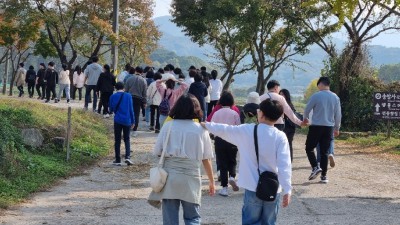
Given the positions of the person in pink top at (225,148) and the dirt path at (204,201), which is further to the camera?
the person in pink top at (225,148)

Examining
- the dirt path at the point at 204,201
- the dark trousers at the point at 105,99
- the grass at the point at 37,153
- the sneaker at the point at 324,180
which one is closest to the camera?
the dirt path at the point at 204,201

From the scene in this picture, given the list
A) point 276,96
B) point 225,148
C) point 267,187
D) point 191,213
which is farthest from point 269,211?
point 276,96

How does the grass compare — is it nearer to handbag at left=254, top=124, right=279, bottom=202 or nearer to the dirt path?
the dirt path

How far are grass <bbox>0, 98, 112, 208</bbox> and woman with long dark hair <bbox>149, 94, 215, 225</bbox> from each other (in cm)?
332

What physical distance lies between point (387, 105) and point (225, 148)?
10.9 m

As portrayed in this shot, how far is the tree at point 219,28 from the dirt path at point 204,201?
65.3ft

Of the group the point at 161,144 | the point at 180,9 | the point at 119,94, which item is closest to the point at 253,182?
the point at 161,144

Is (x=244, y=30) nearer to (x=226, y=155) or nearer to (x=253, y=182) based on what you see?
(x=226, y=155)

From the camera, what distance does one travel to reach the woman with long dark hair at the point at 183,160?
571 centimetres

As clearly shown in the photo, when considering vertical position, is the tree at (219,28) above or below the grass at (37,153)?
above

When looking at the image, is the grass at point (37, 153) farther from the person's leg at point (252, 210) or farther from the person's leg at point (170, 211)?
the person's leg at point (252, 210)

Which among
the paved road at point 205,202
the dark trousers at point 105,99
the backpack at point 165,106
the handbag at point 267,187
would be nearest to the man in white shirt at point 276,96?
the paved road at point 205,202

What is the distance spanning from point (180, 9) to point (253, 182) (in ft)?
101

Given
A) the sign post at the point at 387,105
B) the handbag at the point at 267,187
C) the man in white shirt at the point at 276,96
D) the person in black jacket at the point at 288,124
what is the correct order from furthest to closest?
the sign post at the point at 387,105
the person in black jacket at the point at 288,124
the man in white shirt at the point at 276,96
the handbag at the point at 267,187
